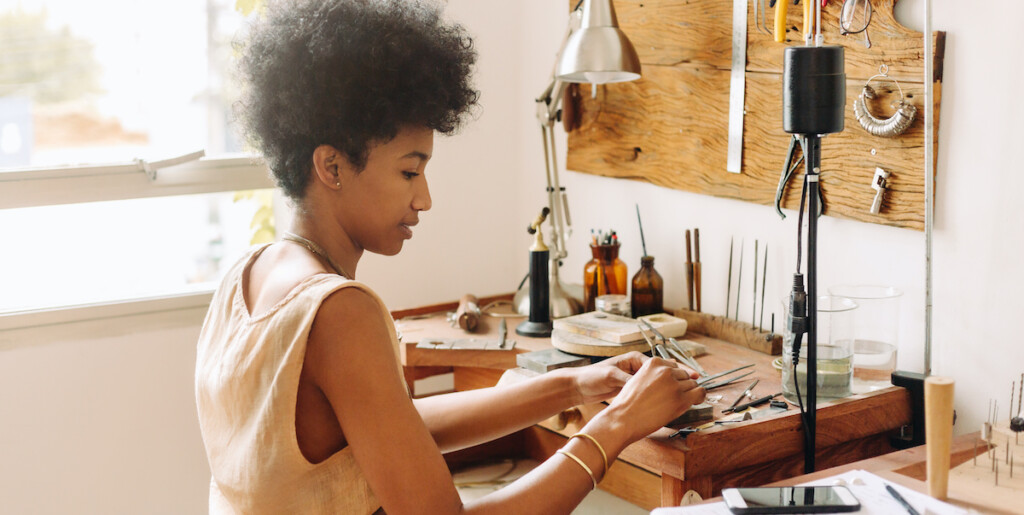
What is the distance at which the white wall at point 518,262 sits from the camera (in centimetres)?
162

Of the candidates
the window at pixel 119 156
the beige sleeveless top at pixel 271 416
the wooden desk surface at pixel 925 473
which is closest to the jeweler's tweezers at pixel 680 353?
the wooden desk surface at pixel 925 473

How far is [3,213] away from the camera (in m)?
2.31

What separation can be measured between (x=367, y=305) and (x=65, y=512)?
4.78 ft

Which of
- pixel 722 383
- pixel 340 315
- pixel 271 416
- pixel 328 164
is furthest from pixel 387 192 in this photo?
pixel 722 383

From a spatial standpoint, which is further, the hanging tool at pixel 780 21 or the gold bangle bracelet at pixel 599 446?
the hanging tool at pixel 780 21

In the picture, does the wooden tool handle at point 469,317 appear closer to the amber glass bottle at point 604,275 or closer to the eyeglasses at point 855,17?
the amber glass bottle at point 604,275

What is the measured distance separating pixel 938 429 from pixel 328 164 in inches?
34.4

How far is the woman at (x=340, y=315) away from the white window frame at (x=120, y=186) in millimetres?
821

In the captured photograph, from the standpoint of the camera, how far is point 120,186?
237 cm

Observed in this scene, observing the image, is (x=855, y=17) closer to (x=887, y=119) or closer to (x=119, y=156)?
(x=887, y=119)

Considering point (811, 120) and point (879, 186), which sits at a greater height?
point (811, 120)

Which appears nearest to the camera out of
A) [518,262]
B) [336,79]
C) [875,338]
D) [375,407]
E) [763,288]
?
[375,407]

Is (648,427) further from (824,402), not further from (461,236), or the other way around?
(461,236)

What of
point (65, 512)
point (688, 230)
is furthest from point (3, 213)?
point (688, 230)
